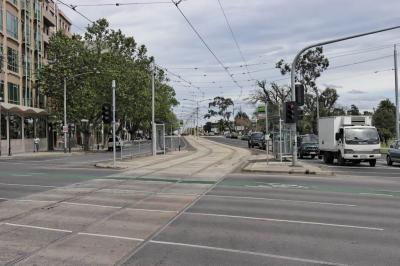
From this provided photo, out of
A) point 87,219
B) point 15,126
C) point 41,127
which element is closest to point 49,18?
point 41,127

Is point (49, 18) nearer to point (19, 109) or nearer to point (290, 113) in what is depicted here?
point (19, 109)

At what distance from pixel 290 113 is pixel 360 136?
5831mm

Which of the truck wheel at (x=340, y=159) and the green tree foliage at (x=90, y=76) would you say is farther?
the green tree foliage at (x=90, y=76)

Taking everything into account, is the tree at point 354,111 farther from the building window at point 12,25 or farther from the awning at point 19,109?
the building window at point 12,25

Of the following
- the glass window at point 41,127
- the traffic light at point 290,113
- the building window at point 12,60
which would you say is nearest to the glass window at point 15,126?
the building window at point 12,60

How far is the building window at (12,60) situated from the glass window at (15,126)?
543 centimetres

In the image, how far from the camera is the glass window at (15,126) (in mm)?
55312

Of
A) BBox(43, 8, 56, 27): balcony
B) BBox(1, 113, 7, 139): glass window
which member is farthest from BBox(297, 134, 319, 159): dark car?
BBox(43, 8, 56, 27): balcony

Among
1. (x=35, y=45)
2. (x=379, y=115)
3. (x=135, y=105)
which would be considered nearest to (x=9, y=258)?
(x=135, y=105)

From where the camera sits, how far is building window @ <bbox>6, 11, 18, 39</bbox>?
56406mm

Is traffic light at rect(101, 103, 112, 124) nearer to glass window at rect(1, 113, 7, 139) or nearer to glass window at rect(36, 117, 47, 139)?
glass window at rect(1, 113, 7, 139)

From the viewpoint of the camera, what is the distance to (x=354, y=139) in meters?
30.1

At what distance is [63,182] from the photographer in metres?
19.4

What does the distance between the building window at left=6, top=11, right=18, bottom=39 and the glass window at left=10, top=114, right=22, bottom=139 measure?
907 centimetres
